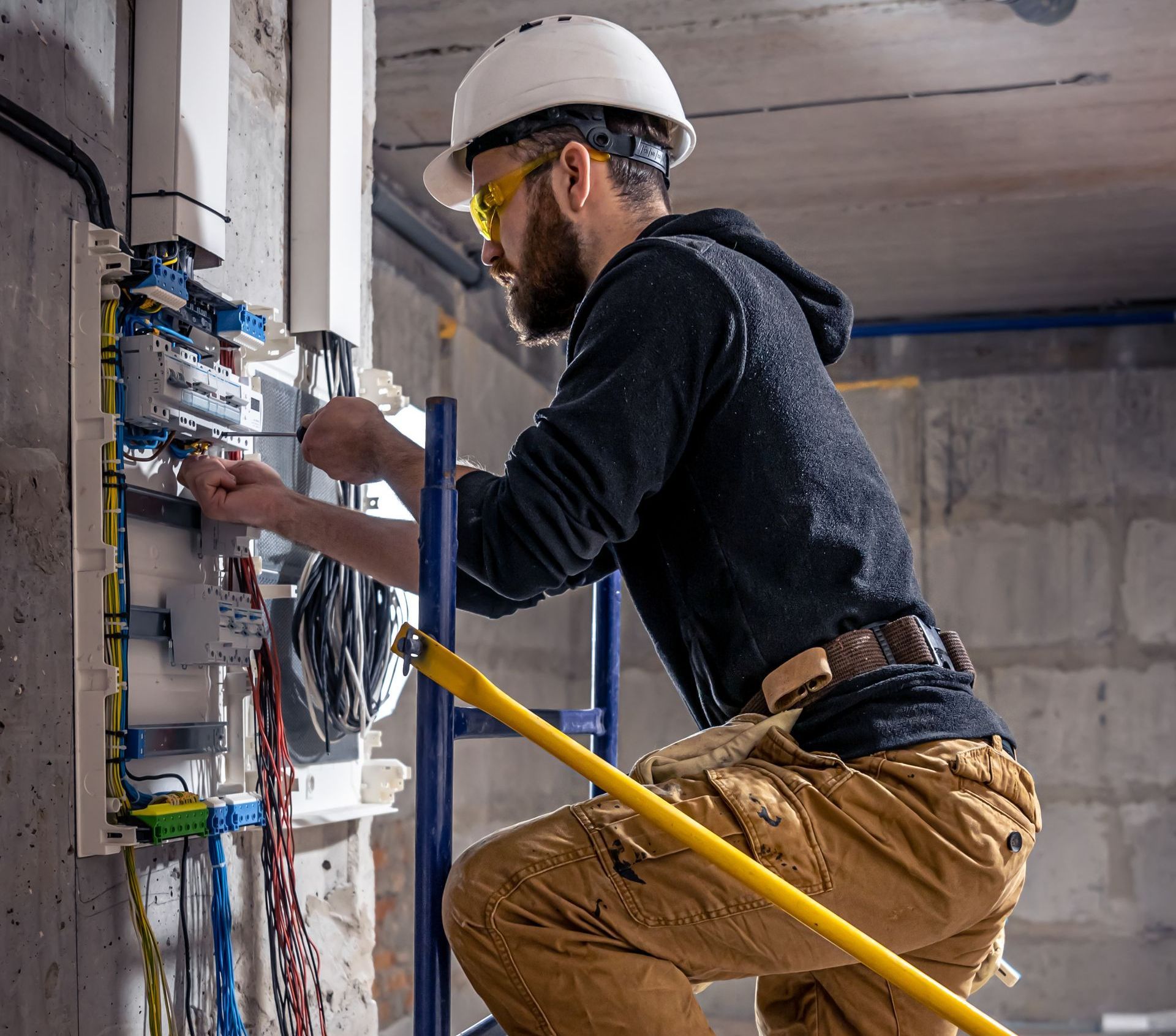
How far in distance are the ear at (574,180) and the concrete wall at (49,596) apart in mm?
549

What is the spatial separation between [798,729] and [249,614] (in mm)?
741

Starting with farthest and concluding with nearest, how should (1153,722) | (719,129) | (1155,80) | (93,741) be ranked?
(1153,722) < (719,129) < (1155,80) < (93,741)

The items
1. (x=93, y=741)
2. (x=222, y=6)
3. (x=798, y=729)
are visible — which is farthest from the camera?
(x=222, y=6)

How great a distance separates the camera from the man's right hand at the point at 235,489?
1446 millimetres

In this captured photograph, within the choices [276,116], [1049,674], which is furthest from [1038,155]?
[276,116]

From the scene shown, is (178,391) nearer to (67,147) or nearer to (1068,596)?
(67,147)

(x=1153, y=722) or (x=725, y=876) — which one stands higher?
(x=725, y=876)

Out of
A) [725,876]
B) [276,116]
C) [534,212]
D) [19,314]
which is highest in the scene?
[276,116]

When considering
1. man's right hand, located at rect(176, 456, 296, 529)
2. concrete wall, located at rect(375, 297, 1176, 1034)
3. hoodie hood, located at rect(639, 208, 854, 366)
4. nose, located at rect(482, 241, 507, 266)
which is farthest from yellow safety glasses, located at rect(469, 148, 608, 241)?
concrete wall, located at rect(375, 297, 1176, 1034)

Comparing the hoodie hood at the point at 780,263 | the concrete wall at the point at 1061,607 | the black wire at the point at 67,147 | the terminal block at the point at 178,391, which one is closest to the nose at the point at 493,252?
the hoodie hood at the point at 780,263

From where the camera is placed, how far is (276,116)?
1891mm

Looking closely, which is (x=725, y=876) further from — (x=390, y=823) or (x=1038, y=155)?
(x=1038, y=155)

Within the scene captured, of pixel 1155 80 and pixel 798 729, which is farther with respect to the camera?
pixel 1155 80

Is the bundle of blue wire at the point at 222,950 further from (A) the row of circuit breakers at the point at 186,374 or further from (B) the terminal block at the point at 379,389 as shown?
(B) the terminal block at the point at 379,389
